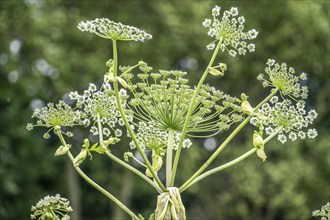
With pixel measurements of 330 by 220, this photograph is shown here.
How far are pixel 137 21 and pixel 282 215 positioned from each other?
7332mm

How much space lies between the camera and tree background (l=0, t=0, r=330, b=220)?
20797mm

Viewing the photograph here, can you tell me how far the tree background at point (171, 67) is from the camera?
819 inches

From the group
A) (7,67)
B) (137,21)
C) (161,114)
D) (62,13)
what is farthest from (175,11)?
(161,114)

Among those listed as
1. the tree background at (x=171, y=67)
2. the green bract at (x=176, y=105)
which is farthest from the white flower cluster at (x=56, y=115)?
the tree background at (x=171, y=67)

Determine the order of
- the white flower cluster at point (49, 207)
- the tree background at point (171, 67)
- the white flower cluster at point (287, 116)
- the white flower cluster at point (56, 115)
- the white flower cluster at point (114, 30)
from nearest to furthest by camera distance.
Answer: the white flower cluster at point (49, 207), the white flower cluster at point (114, 30), the white flower cluster at point (56, 115), the white flower cluster at point (287, 116), the tree background at point (171, 67)

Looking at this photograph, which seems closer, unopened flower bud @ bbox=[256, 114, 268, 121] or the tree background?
unopened flower bud @ bbox=[256, 114, 268, 121]

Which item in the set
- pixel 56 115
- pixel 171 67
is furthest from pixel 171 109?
pixel 171 67

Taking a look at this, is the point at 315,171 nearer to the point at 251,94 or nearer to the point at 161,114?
the point at 251,94

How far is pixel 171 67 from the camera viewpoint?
75.4ft

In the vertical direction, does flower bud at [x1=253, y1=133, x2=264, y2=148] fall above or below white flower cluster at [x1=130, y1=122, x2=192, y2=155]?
below

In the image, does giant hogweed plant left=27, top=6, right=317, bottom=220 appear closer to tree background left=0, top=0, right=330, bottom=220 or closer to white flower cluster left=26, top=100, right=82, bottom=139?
white flower cluster left=26, top=100, right=82, bottom=139

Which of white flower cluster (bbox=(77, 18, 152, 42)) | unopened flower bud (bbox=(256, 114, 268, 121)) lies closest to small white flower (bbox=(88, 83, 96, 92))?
white flower cluster (bbox=(77, 18, 152, 42))

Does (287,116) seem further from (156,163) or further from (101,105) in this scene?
(101,105)

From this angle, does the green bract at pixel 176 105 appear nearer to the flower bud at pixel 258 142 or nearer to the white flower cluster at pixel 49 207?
the flower bud at pixel 258 142
